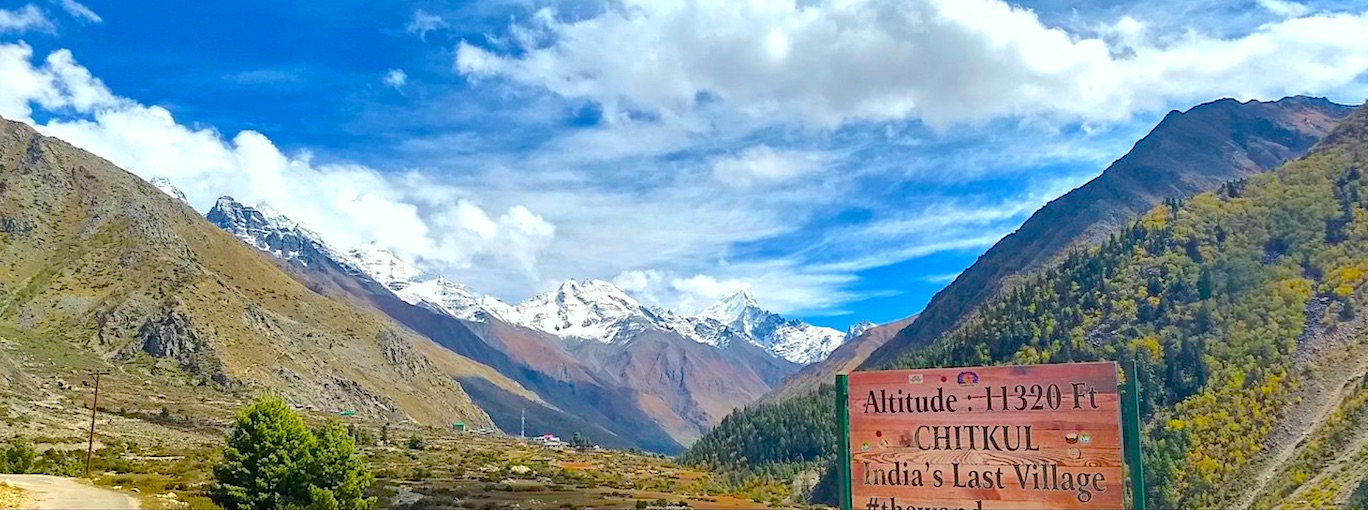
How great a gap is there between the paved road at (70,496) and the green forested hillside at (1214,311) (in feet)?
261

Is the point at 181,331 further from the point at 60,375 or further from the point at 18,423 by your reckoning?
the point at 18,423

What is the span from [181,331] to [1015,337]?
6309 inches

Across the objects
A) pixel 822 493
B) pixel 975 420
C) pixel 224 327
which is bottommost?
pixel 822 493

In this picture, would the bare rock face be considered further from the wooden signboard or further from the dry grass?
the wooden signboard

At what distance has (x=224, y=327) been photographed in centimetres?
19700

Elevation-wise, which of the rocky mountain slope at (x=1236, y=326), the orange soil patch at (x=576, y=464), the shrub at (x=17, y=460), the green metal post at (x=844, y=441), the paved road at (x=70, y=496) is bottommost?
the orange soil patch at (x=576, y=464)

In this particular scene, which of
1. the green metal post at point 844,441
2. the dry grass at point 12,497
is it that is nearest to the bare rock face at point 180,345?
the dry grass at point 12,497

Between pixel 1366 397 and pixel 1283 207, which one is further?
pixel 1283 207

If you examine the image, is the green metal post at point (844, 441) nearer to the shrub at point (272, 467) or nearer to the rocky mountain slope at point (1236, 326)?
the shrub at point (272, 467)

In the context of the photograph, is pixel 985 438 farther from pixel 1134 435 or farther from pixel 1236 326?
pixel 1236 326

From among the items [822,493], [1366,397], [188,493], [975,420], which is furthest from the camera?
[822,493]

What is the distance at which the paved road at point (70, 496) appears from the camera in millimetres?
41250

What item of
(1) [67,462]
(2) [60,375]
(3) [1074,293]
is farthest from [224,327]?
(3) [1074,293]

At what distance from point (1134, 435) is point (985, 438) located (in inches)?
82.5
